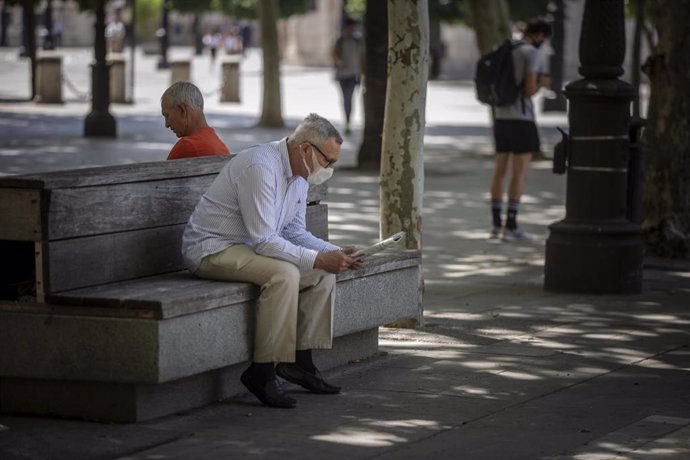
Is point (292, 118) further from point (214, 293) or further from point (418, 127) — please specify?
point (214, 293)

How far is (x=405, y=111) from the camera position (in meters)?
9.19

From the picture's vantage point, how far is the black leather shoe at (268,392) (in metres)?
6.95

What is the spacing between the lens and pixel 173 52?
69.6 meters

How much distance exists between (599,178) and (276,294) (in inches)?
167

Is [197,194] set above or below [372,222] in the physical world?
above

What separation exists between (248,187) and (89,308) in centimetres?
96

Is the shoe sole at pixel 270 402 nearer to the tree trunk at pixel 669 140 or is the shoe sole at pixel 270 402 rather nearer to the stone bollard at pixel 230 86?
the tree trunk at pixel 669 140

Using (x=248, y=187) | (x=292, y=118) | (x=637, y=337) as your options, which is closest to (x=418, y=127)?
(x=637, y=337)

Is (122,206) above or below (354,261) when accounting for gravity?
above

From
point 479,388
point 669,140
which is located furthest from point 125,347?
point 669,140

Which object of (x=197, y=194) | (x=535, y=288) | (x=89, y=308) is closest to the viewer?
(x=89, y=308)

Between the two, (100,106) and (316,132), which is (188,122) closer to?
(316,132)

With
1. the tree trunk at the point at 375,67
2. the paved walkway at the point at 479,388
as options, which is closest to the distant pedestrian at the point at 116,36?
the tree trunk at the point at 375,67

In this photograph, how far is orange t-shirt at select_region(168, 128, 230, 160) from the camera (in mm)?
8078
